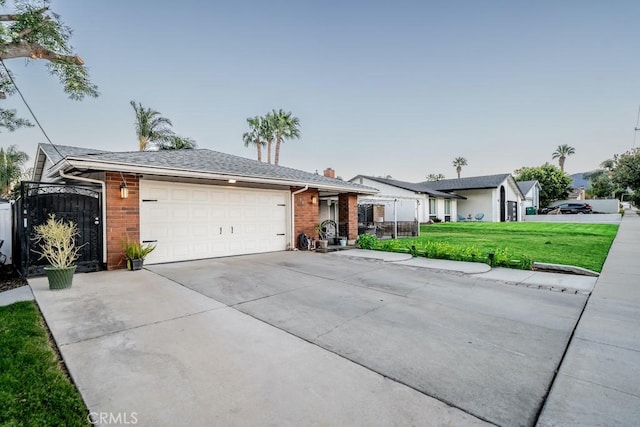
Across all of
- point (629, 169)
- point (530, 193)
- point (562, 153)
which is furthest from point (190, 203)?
point (562, 153)

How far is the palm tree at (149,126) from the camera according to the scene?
2164 cm

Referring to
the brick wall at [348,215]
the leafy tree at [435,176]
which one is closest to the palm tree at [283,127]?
the brick wall at [348,215]

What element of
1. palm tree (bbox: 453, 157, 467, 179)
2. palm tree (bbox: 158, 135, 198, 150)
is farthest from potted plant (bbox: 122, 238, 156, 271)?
palm tree (bbox: 453, 157, 467, 179)

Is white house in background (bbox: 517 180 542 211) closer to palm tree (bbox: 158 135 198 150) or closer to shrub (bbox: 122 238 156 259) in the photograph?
palm tree (bbox: 158 135 198 150)

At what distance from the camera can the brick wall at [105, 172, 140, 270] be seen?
23.0 ft

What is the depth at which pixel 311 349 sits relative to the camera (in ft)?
10.3

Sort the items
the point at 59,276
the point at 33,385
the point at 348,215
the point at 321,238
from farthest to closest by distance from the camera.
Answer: the point at 348,215
the point at 321,238
the point at 59,276
the point at 33,385

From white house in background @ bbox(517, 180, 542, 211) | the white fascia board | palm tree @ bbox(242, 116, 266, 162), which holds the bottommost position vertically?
the white fascia board

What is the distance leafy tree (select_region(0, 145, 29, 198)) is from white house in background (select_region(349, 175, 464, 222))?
27153 mm

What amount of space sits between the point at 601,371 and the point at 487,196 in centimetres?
2781

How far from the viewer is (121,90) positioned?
1262cm

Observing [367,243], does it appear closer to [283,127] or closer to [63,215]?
[63,215]

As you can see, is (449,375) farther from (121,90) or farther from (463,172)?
(463,172)

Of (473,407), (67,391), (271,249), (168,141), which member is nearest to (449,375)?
(473,407)
